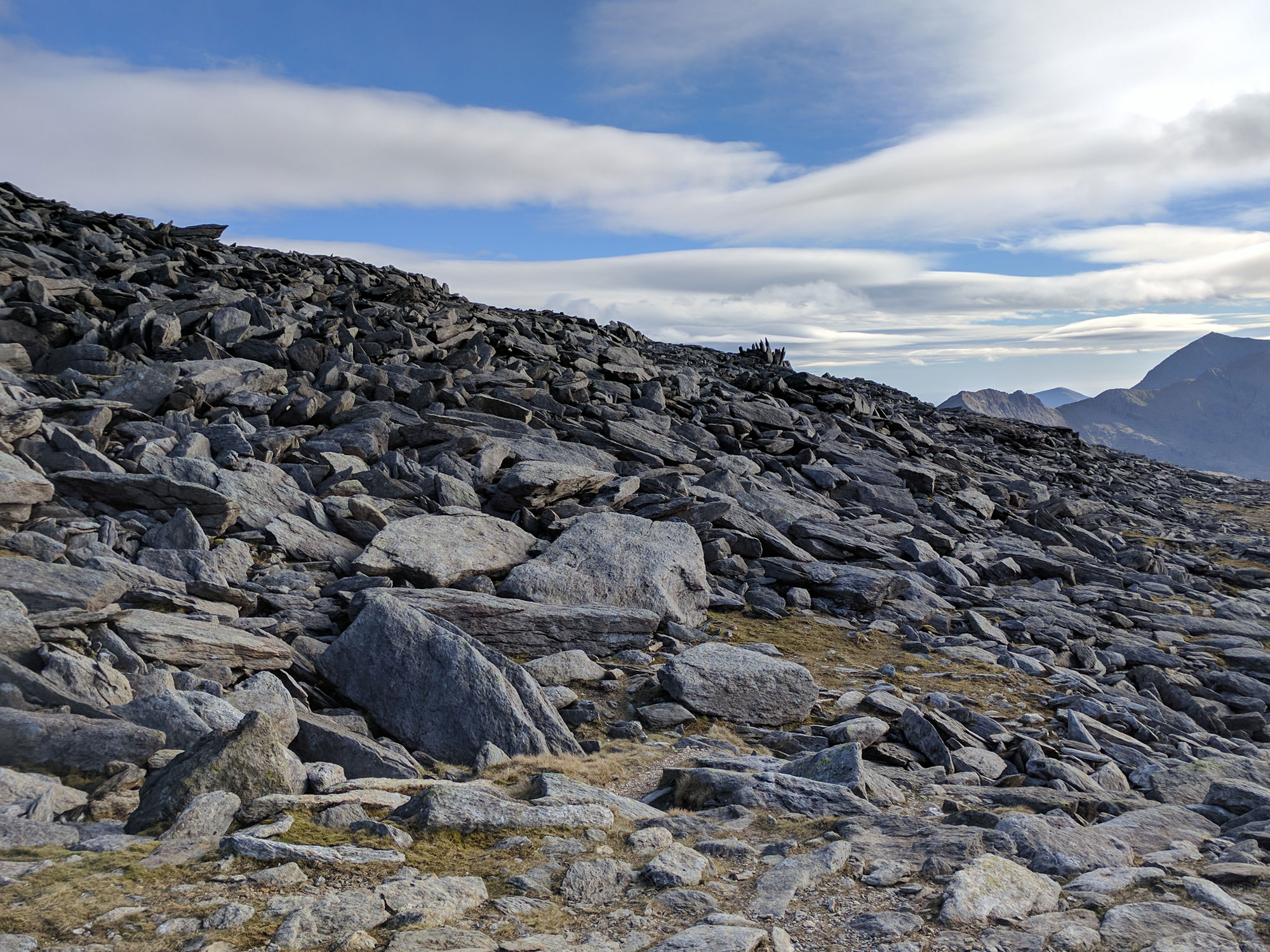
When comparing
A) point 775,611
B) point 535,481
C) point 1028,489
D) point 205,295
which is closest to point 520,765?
point 775,611

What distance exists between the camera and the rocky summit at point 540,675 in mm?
5750

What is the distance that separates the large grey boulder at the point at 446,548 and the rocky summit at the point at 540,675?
8cm

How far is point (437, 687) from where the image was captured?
31.6 feet

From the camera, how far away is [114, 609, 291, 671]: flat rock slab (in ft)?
30.0

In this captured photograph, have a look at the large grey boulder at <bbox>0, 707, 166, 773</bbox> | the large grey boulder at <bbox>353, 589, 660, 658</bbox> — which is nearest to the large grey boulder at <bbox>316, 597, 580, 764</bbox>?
the large grey boulder at <bbox>353, 589, 660, 658</bbox>

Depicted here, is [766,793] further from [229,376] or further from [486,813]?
[229,376]

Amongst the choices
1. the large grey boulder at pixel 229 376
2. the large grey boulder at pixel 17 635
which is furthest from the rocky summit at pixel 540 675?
the large grey boulder at pixel 229 376

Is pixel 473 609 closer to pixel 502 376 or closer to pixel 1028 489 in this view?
pixel 502 376

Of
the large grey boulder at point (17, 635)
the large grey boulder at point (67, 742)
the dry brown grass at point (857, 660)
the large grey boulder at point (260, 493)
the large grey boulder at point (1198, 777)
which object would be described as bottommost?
the large grey boulder at point (1198, 777)

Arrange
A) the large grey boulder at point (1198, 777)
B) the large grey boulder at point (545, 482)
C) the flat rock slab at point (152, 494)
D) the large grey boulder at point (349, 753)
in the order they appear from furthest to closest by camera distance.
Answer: the large grey boulder at point (545, 482) < the flat rock slab at point (152, 494) < the large grey boulder at point (1198, 777) < the large grey boulder at point (349, 753)

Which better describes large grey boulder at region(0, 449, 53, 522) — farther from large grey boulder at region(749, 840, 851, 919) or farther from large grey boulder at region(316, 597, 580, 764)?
large grey boulder at region(749, 840, 851, 919)

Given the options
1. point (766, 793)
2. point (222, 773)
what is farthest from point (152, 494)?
point (766, 793)

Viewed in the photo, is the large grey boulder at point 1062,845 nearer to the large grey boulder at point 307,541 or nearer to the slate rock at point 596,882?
the slate rock at point 596,882

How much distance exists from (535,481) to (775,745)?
8.76 meters
